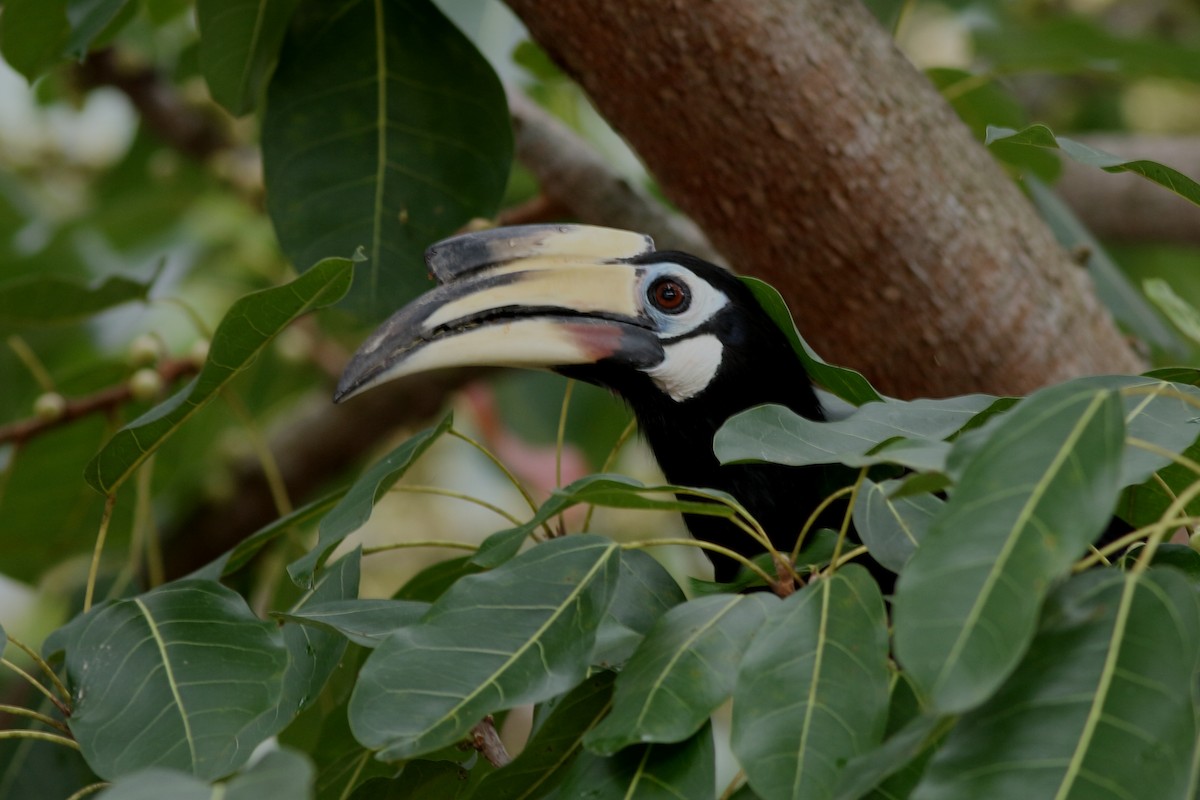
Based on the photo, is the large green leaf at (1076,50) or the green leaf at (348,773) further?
the large green leaf at (1076,50)

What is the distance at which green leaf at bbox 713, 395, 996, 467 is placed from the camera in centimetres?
97

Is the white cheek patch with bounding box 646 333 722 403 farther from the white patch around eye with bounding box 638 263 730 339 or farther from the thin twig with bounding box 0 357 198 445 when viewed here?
the thin twig with bounding box 0 357 198 445

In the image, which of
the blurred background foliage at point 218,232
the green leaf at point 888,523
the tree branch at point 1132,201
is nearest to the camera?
the green leaf at point 888,523

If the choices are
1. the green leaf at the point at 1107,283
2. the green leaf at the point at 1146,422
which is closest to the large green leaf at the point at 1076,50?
the green leaf at the point at 1107,283

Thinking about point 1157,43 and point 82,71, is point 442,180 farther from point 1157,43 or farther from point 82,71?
point 82,71

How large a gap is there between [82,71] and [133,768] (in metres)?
2.59

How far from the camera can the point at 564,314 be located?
1441 mm

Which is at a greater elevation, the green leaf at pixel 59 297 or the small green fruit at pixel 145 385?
the green leaf at pixel 59 297

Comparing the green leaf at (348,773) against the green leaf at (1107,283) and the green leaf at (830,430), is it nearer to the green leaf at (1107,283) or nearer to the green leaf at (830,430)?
the green leaf at (830,430)

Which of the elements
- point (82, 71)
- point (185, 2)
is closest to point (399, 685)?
point (185, 2)

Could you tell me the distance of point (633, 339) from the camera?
150 cm

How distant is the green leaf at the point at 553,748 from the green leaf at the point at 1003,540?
32 cm

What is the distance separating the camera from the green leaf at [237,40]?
1.59 meters

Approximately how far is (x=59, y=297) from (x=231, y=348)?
78 centimetres
